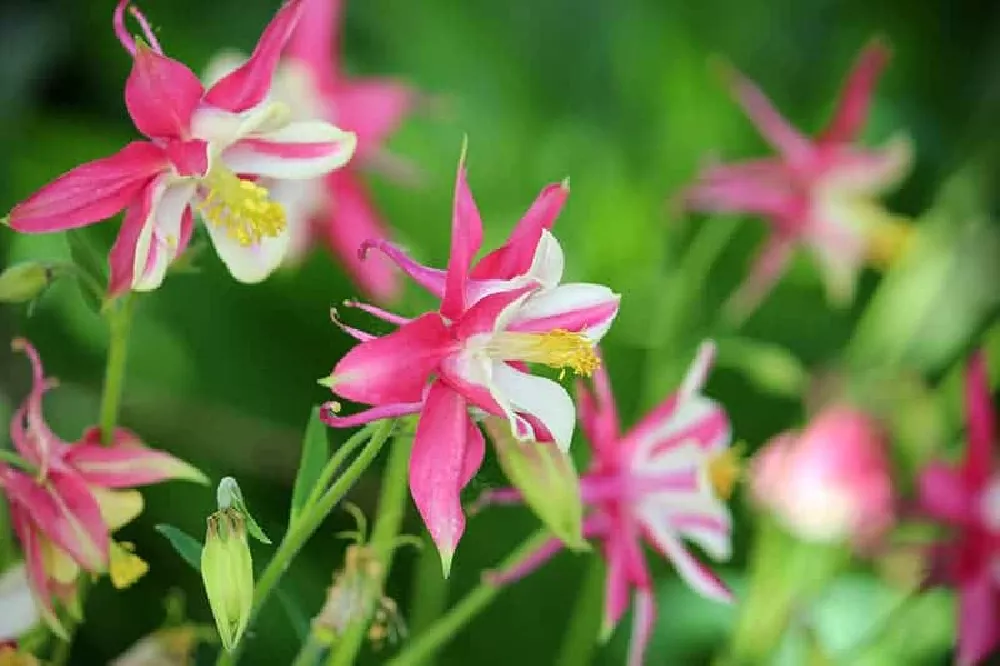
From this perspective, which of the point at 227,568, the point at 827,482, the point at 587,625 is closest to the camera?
the point at 227,568

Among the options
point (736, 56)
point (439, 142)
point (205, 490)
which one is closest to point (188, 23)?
point (439, 142)

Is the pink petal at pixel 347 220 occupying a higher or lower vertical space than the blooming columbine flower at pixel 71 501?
lower

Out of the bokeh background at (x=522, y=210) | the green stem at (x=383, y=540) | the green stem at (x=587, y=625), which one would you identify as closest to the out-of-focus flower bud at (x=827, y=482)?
the bokeh background at (x=522, y=210)

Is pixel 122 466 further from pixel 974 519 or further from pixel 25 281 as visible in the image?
pixel 974 519

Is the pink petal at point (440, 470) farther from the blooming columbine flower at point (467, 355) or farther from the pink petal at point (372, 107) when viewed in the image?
the pink petal at point (372, 107)

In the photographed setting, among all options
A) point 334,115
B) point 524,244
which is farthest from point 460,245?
point 334,115

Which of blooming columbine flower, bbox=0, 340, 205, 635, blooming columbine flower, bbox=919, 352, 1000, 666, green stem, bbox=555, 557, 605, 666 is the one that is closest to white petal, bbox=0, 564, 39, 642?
blooming columbine flower, bbox=0, 340, 205, 635
